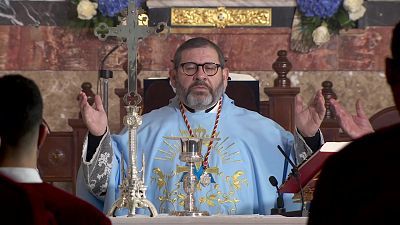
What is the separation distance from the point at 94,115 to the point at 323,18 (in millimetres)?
4163

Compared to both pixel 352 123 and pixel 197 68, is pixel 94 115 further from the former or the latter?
pixel 352 123

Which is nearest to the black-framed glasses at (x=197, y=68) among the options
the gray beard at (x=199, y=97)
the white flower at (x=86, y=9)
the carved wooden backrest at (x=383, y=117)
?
the gray beard at (x=199, y=97)

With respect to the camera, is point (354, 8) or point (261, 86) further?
point (261, 86)

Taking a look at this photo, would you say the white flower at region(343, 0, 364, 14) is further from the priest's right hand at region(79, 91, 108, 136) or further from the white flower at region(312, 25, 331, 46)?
the priest's right hand at region(79, 91, 108, 136)

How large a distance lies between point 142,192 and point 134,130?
331 mm

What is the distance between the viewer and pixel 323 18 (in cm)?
1080

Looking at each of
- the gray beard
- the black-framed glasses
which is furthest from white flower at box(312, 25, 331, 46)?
the black-framed glasses

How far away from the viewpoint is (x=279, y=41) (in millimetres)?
11039

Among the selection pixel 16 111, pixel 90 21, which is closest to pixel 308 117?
pixel 90 21

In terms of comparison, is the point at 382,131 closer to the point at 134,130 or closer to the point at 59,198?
the point at 59,198

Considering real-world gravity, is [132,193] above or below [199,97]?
below

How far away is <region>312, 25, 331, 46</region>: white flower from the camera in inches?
424

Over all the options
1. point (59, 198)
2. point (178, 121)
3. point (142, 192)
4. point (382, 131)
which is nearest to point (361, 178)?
point (382, 131)

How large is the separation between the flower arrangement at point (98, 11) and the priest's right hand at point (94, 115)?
10.4 ft
